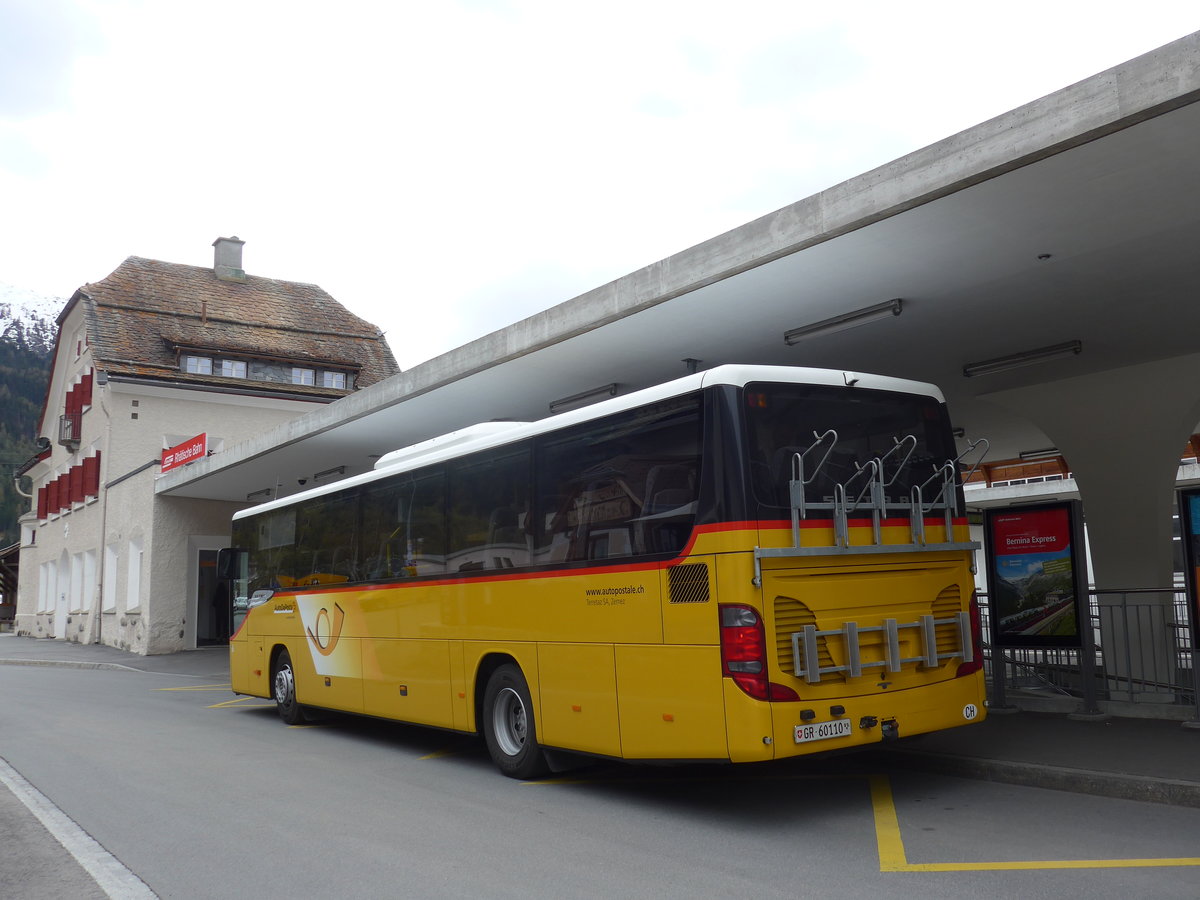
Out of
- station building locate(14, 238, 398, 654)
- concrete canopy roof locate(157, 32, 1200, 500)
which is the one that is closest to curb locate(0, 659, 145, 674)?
station building locate(14, 238, 398, 654)

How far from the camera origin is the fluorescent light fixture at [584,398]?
15.0 metres

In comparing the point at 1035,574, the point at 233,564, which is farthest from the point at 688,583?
the point at 233,564

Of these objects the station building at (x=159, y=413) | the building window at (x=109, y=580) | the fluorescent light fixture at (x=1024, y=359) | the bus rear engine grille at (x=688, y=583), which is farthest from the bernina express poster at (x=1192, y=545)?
the building window at (x=109, y=580)

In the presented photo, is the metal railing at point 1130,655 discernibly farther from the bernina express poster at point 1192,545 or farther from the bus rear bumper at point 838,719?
the bus rear bumper at point 838,719

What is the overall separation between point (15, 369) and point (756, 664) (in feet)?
381

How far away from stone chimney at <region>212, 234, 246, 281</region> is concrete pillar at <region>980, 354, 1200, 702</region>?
113 ft

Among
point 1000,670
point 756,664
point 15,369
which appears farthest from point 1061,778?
point 15,369

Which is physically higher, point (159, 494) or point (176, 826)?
point (159, 494)

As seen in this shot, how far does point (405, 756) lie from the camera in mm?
10836

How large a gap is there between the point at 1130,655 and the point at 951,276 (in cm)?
532

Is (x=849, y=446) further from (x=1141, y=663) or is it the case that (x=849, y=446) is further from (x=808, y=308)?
(x=1141, y=663)

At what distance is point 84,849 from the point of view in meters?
6.64

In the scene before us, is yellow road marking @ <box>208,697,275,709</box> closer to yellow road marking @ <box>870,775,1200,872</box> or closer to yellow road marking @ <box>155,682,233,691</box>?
yellow road marking @ <box>155,682,233,691</box>

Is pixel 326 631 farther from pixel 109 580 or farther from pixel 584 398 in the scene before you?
pixel 109 580
